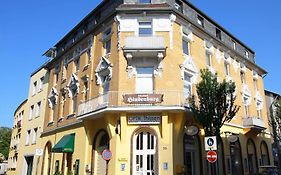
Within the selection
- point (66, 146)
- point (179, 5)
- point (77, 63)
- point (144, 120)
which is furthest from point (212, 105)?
point (77, 63)

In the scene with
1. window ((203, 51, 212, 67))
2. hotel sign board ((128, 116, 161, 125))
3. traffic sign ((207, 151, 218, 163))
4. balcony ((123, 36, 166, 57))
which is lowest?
traffic sign ((207, 151, 218, 163))

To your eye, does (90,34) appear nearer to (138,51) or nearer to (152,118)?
(138,51)

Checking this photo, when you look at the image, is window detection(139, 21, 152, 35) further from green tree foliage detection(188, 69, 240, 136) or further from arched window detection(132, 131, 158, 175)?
arched window detection(132, 131, 158, 175)

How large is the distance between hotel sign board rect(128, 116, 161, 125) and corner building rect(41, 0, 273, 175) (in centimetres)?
6

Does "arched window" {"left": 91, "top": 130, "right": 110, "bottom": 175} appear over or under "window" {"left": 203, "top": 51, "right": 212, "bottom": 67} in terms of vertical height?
under

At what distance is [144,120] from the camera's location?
16.4m

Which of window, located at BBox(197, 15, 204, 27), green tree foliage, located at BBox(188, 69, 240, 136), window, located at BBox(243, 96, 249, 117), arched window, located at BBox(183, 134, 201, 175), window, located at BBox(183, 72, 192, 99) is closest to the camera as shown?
green tree foliage, located at BBox(188, 69, 240, 136)

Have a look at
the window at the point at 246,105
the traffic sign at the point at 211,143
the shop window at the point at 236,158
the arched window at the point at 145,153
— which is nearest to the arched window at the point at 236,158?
the shop window at the point at 236,158

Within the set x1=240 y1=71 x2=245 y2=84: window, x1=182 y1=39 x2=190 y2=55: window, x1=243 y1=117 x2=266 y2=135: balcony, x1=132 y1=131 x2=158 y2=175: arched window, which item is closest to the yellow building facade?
x1=132 y1=131 x2=158 y2=175: arched window

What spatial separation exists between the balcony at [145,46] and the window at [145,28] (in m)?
1.15

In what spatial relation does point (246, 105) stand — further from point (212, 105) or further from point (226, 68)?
point (212, 105)

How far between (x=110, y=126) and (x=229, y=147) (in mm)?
9805

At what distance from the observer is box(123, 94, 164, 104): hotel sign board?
1619cm

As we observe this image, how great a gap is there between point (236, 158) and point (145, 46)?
38.2 feet
